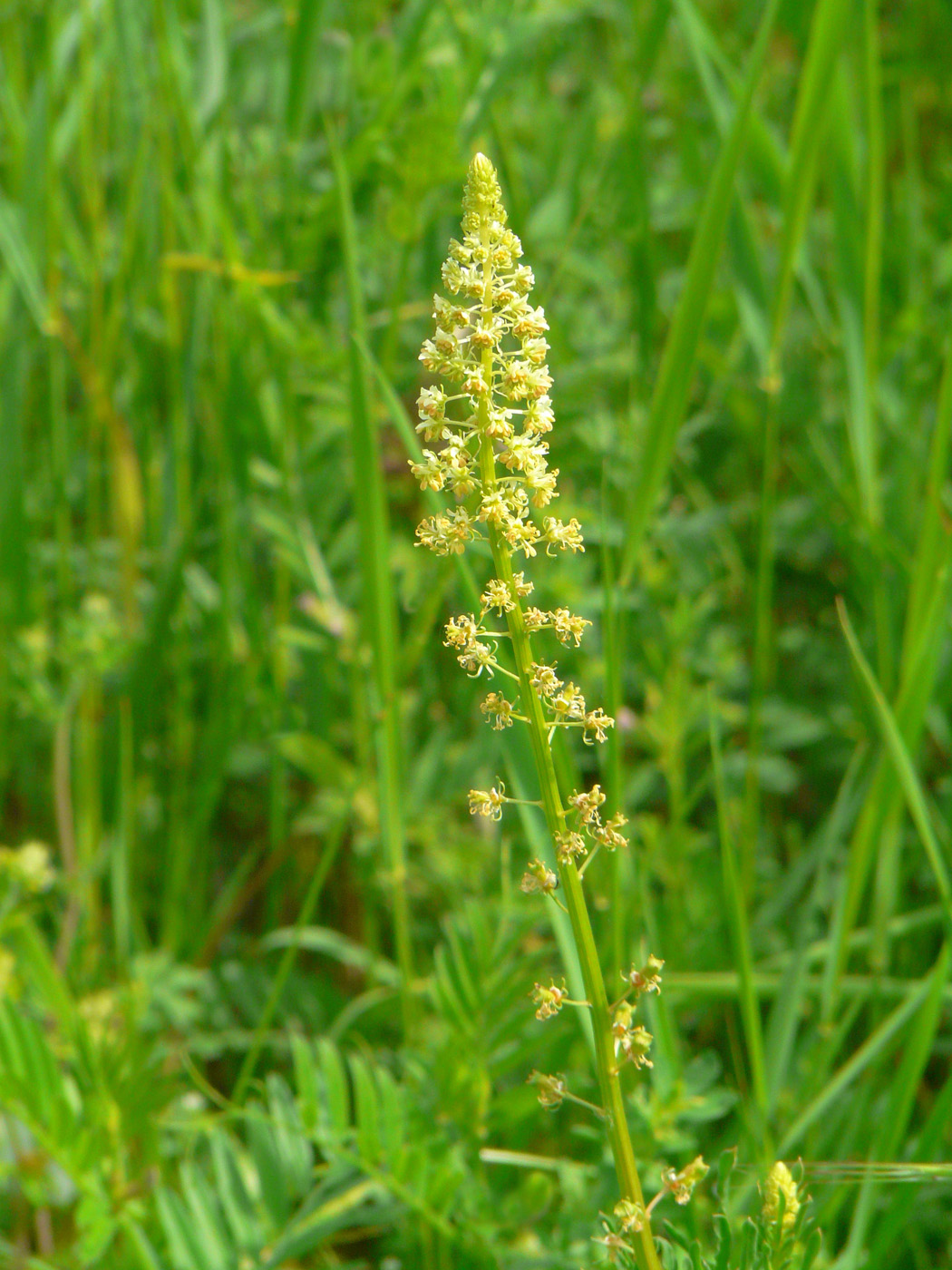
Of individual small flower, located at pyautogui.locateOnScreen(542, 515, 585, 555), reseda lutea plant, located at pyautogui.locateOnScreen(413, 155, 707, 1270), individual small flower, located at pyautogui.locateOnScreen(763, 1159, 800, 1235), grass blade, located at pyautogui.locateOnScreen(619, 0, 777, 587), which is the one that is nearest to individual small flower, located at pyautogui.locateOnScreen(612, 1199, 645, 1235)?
reseda lutea plant, located at pyautogui.locateOnScreen(413, 155, 707, 1270)

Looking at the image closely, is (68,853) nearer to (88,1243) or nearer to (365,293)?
(88,1243)

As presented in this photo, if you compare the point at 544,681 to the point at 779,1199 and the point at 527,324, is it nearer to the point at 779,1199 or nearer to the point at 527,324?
the point at 527,324

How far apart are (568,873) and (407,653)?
1039 millimetres

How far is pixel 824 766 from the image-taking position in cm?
237

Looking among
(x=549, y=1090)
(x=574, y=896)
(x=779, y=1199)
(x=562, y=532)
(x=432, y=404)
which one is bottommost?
(x=779, y=1199)

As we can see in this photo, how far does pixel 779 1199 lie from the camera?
103 centimetres

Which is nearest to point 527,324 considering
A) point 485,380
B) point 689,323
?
point 485,380

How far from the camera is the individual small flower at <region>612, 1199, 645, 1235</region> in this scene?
3.08ft

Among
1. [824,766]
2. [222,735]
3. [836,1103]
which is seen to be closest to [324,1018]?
[222,735]

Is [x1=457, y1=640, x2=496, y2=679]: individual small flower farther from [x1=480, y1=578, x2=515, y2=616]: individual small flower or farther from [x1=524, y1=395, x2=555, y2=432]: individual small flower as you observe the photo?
[x1=524, y1=395, x2=555, y2=432]: individual small flower

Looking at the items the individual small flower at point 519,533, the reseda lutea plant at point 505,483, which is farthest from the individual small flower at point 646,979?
the individual small flower at point 519,533

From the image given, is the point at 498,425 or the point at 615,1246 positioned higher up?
the point at 498,425

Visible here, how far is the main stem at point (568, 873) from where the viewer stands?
0.91 m

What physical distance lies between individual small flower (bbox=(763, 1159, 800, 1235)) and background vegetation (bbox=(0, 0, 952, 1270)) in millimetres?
331
